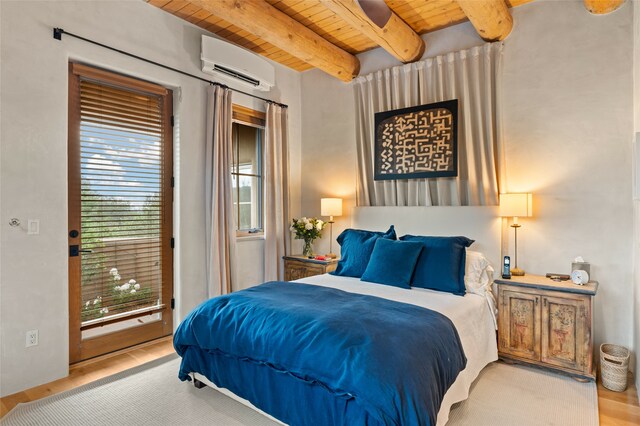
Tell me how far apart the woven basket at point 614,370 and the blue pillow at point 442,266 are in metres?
1.10

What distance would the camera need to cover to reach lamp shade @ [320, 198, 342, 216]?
4410mm

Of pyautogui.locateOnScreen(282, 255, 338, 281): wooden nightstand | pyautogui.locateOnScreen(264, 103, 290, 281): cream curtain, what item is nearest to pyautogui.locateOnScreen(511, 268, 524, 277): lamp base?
pyautogui.locateOnScreen(282, 255, 338, 281): wooden nightstand

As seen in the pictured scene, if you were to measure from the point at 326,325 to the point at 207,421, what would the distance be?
101cm

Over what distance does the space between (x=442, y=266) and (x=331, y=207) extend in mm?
1711

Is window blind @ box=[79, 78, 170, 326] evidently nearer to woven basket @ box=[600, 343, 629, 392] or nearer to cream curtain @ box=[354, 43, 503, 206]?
cream curtain @ box=[354, 43, 503, 206]

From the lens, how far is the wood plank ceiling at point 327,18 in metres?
3.41

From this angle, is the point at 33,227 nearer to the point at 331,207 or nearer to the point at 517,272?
the point at 331,207

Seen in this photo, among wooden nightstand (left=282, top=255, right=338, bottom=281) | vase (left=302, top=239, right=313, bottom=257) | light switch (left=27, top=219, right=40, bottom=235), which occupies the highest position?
light switch (left=27, top=219, right=40, bottom=235)

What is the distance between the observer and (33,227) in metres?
2.73

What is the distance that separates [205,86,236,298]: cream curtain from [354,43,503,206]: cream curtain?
1575 millimetres

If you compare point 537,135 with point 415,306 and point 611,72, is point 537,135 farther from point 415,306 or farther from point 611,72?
point 415,306

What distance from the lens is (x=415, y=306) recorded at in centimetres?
242

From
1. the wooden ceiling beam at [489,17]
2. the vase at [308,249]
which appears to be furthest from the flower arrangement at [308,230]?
the wooden ceiling beam at [489,17]

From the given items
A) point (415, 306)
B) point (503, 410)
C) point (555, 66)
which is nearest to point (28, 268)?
point (415, 306)
